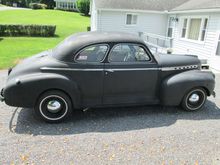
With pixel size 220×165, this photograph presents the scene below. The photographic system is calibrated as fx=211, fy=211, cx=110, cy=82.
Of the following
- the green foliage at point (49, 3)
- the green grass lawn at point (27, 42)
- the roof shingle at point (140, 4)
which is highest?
the green foliage at point (49, 3)

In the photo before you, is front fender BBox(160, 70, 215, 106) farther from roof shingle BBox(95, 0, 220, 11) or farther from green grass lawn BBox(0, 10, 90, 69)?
roof shingle BBox(95, 0, 220, 11)

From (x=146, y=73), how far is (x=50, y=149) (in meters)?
2.52

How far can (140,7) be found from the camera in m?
17.4

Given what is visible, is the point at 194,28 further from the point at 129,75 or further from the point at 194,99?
the point at 129,75

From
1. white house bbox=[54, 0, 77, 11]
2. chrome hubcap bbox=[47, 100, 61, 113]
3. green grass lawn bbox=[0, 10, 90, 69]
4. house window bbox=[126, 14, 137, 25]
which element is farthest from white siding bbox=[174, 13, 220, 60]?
white house bbox=[54, 0, 77, 11]

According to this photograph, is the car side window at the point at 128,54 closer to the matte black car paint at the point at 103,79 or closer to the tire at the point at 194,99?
the matte black car paint at the point at 103,79

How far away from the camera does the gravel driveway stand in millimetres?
3395

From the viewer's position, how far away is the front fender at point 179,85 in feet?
15.7

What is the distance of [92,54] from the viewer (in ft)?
14.7

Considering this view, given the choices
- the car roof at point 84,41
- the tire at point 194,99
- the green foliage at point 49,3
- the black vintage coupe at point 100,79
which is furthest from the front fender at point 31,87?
the green foliage at point 49,3

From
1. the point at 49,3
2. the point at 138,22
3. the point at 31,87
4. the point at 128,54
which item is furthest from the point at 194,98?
the point at 49,3

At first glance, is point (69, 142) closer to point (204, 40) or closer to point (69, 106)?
point (69, 106)

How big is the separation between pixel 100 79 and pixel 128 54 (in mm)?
851

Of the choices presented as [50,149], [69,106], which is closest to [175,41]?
[69,106]
